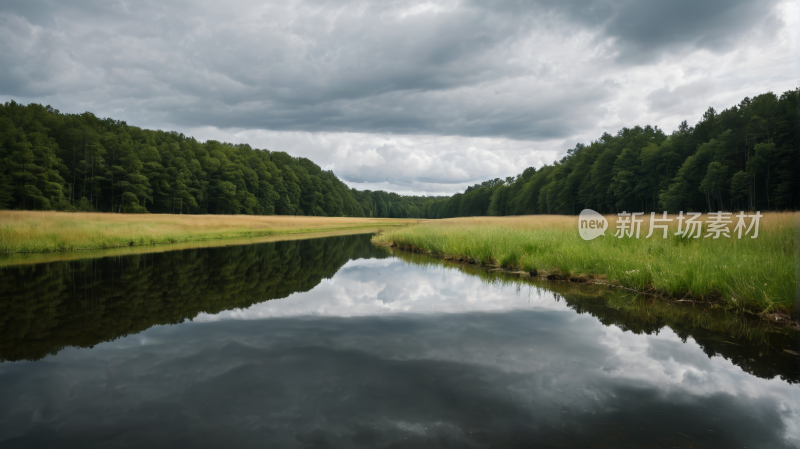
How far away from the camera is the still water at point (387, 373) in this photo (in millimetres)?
3211

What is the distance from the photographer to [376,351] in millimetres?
5191

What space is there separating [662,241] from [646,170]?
59809 mm

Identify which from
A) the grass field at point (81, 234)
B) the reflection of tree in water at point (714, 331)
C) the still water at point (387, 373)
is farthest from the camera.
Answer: the grass field at point (81, 234)

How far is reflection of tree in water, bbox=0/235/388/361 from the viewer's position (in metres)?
5.88

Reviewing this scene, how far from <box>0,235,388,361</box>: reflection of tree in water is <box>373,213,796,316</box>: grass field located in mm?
6782

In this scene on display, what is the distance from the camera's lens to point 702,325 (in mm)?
6359

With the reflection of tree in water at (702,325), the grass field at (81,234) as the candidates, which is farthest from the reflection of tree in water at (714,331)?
the grass field at (81,234)

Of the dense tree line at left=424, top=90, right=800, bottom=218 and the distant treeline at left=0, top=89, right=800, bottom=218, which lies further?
the distant treeline at left=0, top=89, right=800, bottom=218

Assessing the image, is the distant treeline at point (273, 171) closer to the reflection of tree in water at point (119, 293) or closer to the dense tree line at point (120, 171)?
the dense tree line at point (120, 171)

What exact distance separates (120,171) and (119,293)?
64.7 m

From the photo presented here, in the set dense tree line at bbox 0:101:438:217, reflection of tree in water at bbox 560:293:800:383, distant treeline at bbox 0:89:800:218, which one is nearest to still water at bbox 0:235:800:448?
reflection of tree in water at bbox 560:293:800:383

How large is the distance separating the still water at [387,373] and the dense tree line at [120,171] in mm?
54819

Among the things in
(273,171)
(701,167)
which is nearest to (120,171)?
(273,171)

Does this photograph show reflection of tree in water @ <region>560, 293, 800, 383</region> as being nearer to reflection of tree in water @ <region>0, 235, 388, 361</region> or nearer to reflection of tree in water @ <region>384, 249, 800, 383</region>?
reflection of tree in water @ <region>384, 249, 800, 383</region>
